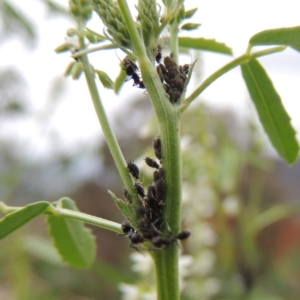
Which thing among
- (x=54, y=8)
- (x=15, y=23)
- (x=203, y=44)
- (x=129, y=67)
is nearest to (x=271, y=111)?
(x=203, y=44)

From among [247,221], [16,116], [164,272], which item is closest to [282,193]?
[247,221]

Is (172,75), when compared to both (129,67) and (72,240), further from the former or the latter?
(72,240)

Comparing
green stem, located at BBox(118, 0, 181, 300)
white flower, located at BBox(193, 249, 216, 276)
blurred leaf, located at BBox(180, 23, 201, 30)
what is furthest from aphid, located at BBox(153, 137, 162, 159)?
white flower, located at BBox(193, 249, 216, 276)

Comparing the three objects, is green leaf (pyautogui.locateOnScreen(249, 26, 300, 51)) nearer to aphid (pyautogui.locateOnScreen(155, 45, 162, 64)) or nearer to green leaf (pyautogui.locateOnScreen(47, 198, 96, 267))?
aphid (pyautogui.locateOnScreen(155, 45, 162, 64))

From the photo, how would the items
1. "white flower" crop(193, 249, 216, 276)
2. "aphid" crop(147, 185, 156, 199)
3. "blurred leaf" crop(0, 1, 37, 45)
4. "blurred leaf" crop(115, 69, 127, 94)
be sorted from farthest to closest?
"blurred leaf" crop(0, 1, 37, 45) < "white flower" crop(193, 249, 216, 276) < "blurred leaf" crop(115, 69, 127, 94) < "aphid" crop(147, 185, 156, 199)

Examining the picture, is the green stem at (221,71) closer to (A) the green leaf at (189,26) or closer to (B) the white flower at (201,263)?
(A) the green leaf at (189,26)

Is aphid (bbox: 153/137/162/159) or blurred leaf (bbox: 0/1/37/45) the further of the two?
blurred leaf (bbox: 0/1/37/45)
